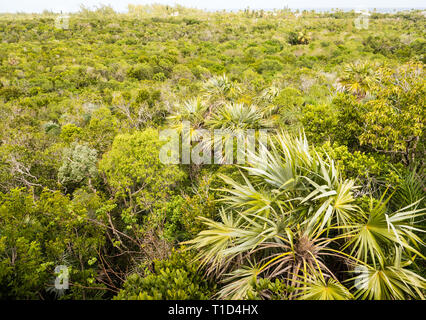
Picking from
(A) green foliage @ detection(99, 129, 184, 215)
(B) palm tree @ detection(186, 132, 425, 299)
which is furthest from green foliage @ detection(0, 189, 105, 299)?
(B) palm tree @ detection(186, 132, 425, 299)

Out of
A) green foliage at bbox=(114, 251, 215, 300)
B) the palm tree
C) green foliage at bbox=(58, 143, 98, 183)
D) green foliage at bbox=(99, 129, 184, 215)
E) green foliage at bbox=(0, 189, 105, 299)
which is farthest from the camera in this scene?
green foliage at bbox=(58, 143, 98, 183)

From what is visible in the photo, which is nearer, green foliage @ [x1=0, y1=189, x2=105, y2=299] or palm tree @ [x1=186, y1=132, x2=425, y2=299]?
palm tree @ [x1=186, y1=132, x2=425, y2=299]

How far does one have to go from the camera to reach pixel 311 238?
3.70 metres

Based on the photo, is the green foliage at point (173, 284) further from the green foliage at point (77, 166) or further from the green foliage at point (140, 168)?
the green foliage at point (77, 166)

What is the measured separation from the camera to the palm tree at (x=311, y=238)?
3.11 m

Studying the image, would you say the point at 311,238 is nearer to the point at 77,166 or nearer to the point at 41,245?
the point at 41,245

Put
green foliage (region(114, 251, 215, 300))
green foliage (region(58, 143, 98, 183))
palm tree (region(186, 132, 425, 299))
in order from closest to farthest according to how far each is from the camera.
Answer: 1. palm tree (region(186, 132, 425, 299))
2. green foliage (region(114, 251, 215, 300))
3. green foliage (region(58, 143, 98, 183))

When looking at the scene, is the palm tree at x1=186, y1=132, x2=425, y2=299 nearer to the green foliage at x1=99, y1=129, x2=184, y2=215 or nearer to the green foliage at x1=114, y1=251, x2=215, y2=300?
the green foliage at x1=114, y1=251, x2=215, y2=300

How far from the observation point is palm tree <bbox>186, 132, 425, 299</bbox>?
311 cm

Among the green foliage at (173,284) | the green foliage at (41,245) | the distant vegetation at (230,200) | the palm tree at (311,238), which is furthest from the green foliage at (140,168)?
the palm tree at (311,238)

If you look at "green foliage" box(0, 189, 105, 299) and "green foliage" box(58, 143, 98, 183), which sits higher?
"green foliage" box(58, 143, 98, 183)

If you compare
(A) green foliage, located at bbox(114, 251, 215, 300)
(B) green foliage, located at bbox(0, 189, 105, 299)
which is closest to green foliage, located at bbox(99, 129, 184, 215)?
(B) green foliage, located at bbox(0, 189, 105, 299)
